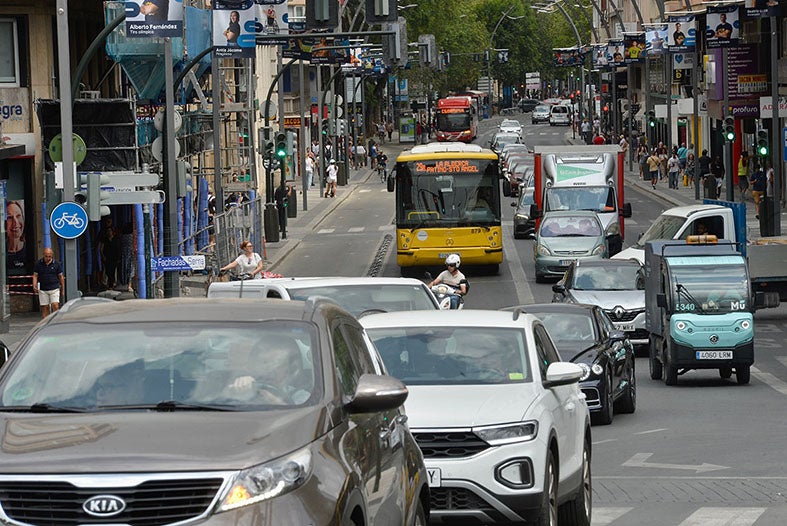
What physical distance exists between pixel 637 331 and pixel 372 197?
158ft

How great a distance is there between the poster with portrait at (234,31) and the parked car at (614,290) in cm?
979

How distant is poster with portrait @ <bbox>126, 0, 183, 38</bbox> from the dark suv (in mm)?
19811

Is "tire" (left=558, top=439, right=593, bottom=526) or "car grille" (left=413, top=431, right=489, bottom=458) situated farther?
"tire" (left=558, top=439, right=593, bottom=526)

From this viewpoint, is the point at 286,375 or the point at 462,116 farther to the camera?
the point at 462,116

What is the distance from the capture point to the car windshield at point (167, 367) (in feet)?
23.1

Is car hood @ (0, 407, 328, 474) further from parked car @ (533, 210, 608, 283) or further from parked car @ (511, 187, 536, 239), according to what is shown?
parked car @ (511, 187, 536, 239)

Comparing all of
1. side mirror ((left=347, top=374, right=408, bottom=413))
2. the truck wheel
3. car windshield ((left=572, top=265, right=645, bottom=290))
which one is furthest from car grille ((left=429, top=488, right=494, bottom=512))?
car windshield ((left=572, top=265, right=645, bottom=290))

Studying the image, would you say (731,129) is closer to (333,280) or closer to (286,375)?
(333,280)

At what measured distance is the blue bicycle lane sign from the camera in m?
23.7

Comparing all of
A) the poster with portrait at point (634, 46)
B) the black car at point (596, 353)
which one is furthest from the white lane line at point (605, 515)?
the poster with portrait at point (634, 46)

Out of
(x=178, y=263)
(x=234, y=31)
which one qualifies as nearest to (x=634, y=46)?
(x=234, y=31)

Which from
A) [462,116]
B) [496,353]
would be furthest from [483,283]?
[462,116]

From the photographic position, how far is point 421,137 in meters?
128

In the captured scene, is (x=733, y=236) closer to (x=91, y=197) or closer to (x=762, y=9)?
(x=91, y=197)
